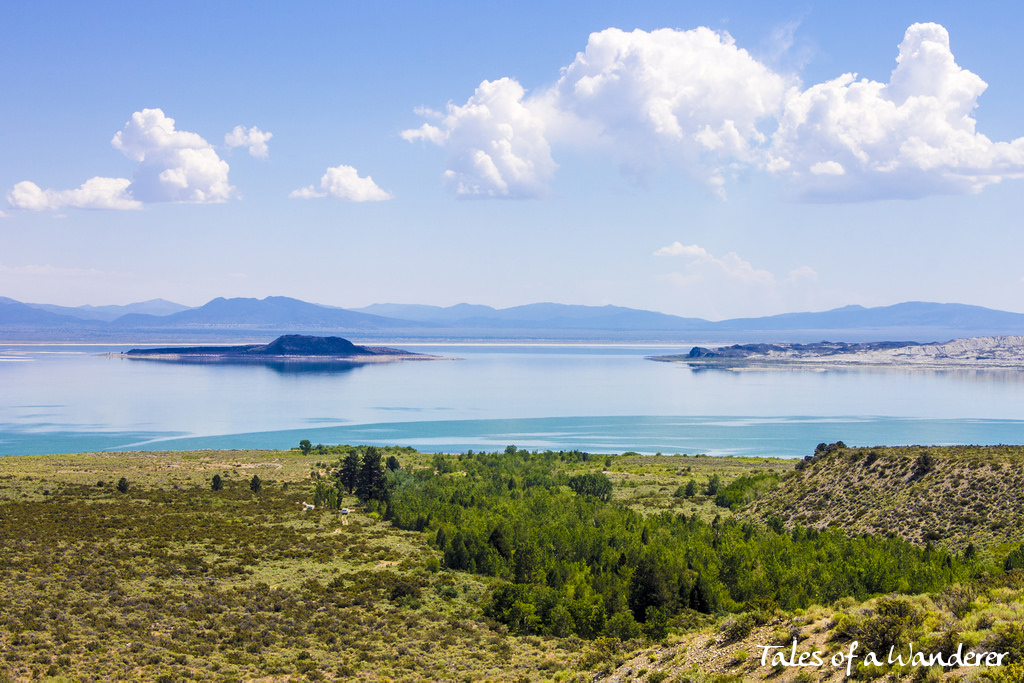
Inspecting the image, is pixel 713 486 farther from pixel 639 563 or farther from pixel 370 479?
pixel 639 563

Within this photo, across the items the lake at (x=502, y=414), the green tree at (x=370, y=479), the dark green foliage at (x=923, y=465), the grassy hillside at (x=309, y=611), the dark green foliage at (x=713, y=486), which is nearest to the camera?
the grassy hillside at (x=309, y=611)

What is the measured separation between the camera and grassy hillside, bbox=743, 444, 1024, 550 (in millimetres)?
37250

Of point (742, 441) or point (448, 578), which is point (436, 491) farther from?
point (742, 441)

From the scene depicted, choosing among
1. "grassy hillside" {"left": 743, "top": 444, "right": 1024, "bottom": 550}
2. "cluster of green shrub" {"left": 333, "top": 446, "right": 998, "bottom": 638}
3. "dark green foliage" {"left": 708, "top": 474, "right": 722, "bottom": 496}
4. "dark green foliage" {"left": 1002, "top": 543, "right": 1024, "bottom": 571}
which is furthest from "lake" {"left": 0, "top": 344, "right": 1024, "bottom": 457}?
A: "dark green foliage" {"left": 1002, "top": 543, "right": 1024, "bottom": 571}

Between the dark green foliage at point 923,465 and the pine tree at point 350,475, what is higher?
the dark green foliage at point 923,465

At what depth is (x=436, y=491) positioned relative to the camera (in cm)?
5600

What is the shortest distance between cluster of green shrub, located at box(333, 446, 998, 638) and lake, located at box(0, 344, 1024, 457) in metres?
51.3

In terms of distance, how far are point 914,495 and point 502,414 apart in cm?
9136

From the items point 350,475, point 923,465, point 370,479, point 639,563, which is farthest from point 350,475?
point 923,465

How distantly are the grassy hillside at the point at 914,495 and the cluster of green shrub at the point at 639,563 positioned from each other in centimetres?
279

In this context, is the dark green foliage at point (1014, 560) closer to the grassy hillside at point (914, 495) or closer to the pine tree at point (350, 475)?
the grassy hillside at point (914, 495)

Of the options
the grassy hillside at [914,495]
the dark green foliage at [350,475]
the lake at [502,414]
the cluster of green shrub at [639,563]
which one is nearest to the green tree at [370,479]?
the dark green foliage at [350,475]

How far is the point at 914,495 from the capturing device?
42000 mm

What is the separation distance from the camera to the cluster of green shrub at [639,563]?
2952cm
